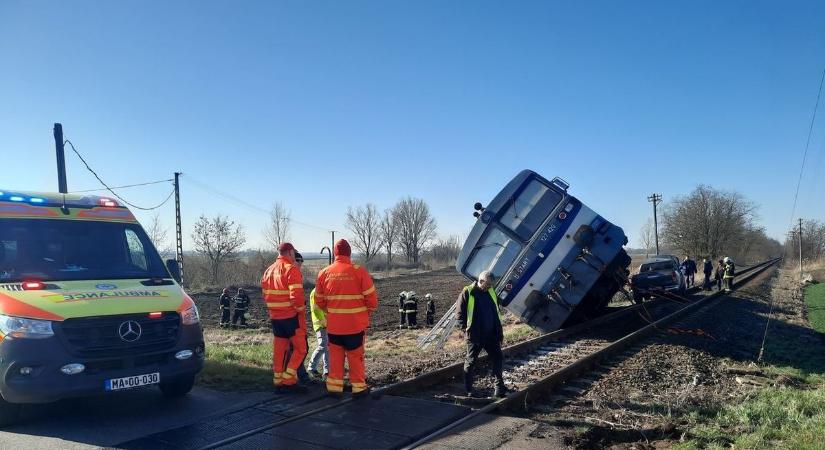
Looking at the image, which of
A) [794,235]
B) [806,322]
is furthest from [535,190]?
[794,235]

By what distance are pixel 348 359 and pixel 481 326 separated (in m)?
1.62

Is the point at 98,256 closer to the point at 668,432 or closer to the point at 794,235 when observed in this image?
the point at 668,432

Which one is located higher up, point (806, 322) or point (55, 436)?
point (55, 436)

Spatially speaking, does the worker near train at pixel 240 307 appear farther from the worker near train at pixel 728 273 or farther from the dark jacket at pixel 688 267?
the worker near train at pixel 728 273

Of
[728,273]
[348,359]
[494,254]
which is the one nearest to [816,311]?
[728,273]

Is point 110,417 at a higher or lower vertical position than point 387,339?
higher

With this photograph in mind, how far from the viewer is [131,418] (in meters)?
6.05

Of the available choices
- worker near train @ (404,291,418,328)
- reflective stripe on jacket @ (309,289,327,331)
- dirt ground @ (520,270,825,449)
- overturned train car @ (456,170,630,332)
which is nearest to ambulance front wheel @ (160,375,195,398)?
reflective stripe on jacket @ (309,289,327,331)

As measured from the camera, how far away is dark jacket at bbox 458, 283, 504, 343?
686 centimetres

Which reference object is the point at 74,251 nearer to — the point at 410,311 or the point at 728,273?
the point at 410,311

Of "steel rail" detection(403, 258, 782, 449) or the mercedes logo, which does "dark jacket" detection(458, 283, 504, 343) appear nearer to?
"steel rail" detection(403, 258, 782, 449)

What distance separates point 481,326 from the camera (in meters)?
6.87

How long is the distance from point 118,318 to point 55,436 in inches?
47.1

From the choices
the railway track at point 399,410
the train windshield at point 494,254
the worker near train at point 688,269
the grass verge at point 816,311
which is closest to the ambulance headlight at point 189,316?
the railway track at point 399,410
